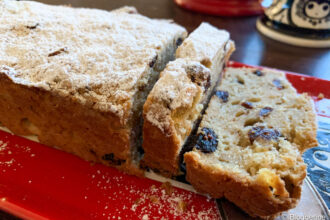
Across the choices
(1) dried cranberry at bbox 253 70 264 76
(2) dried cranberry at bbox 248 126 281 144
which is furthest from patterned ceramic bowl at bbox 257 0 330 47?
(2) dried cranberry at bbox 248 126 281 144

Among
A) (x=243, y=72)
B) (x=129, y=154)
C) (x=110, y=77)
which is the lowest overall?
(x=129, y=154)

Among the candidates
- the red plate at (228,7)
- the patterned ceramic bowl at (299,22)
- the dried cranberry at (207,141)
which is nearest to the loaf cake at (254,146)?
the dried cranberry at (207,141)

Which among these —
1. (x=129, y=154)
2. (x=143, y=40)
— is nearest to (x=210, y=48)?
(x=143, y=40)

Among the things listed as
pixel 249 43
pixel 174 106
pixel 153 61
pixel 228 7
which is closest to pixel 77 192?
pixel 174 106

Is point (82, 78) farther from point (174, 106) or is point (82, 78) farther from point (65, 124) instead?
point (174, 106)

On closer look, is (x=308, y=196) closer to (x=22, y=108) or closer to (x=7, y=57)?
(x=22, y=108)

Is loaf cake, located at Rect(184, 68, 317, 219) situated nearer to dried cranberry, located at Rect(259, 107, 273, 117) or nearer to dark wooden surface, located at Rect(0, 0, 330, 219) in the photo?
dried cranberry, located at Rect(259, 107, 273, 117)
